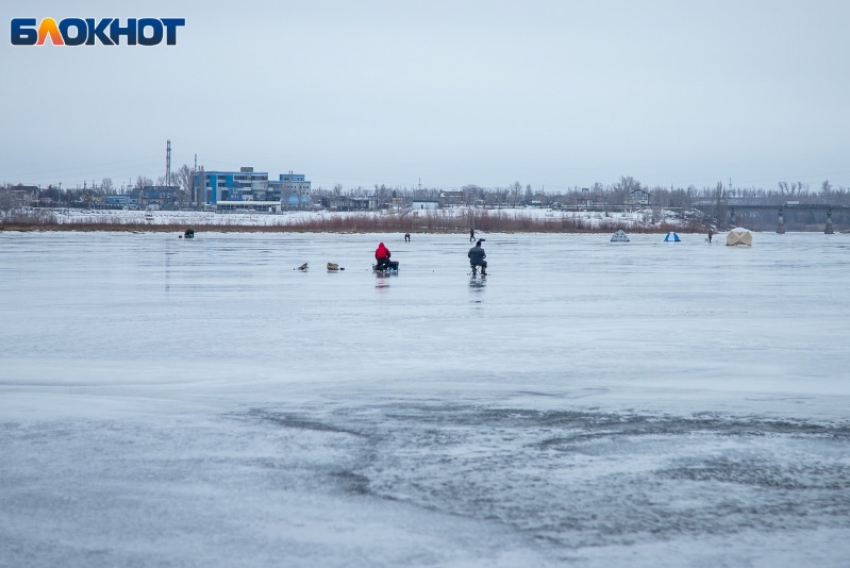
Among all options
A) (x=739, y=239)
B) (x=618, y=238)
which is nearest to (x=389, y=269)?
(x=739, y=239)

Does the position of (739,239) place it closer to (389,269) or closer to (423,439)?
(389,269)

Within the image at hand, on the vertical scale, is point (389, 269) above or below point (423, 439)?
below

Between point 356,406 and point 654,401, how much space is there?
273 centimetres

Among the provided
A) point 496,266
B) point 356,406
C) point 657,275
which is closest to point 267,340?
point 356,406

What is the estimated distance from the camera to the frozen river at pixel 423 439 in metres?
5.60

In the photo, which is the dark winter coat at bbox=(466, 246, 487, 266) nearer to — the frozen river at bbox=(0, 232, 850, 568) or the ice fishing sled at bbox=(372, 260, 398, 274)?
the ice fishing sled at bbox=(372, 260, 398, 274)

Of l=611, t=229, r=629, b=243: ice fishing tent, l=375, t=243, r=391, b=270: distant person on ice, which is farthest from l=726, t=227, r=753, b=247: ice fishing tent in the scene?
l=375, t=243, r=391, b=270: distant person on ice

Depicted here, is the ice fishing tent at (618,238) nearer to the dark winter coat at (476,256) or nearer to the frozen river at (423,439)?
the dark winter coat at (476,256)

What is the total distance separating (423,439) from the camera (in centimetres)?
816

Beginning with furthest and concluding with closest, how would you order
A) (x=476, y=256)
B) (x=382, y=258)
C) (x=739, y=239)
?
(x=739, y=239)
(x=382, y=258)
(x=476, y=256)

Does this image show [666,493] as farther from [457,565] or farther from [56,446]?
[56,446]

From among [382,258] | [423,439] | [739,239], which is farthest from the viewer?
[739,239]

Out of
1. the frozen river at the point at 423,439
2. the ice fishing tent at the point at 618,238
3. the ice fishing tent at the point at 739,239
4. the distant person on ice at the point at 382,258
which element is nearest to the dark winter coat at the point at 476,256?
the distant person on ice at the point at 382,258

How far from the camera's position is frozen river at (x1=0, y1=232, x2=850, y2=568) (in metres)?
5.60
